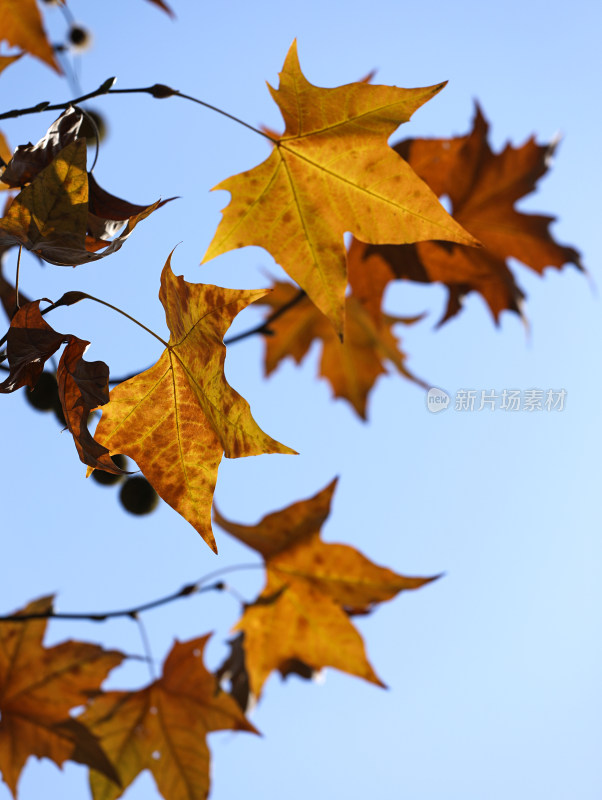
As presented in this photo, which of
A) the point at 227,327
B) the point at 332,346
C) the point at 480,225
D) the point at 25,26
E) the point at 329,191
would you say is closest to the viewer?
the point at 227,327

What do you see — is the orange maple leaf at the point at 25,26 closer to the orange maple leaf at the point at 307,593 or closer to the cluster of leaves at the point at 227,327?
the cluster of leaves at the point at 227,327

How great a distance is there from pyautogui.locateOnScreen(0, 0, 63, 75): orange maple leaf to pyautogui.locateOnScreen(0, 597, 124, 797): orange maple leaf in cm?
116

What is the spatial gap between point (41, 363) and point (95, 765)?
40.6 inches

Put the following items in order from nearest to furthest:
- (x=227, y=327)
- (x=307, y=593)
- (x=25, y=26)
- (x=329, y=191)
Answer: (x=227, y=327)
(x=329, y=191)
(x=25, y=26)
(x=307, y=593)

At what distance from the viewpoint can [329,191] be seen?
1.08 meters

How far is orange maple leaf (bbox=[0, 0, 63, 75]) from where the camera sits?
A: 129cm

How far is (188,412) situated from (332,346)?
1.70 meters

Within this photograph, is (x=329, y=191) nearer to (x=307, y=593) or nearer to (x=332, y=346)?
(x=307, y=593)

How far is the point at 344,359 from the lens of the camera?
249 centimetres

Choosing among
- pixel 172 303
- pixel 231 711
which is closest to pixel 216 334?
pixel 172 303

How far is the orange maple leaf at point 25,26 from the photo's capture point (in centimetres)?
129

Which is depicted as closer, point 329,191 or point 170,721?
point 329,191

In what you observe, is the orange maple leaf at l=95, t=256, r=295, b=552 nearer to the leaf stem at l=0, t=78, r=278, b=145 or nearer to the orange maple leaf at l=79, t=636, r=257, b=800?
the leaf stem at l=0, t=78, r=278, b=145

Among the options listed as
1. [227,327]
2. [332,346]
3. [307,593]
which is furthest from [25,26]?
[332,346]
